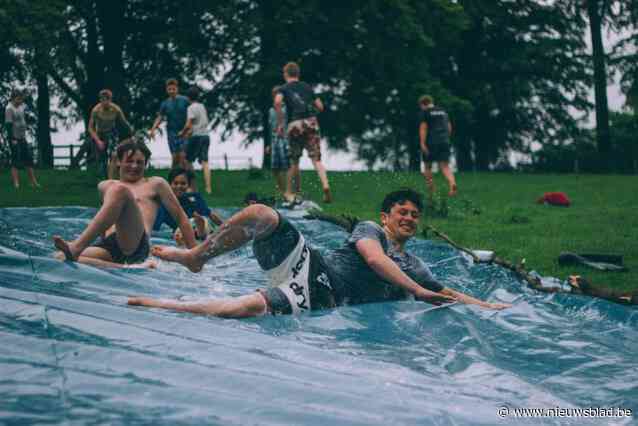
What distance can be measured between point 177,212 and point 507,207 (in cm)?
739

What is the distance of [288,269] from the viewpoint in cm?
500

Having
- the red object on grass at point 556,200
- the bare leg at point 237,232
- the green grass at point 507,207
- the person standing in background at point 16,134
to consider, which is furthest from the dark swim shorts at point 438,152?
the bare leg at point 237,232

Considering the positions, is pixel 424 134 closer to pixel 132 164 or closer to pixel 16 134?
pixel 16 134

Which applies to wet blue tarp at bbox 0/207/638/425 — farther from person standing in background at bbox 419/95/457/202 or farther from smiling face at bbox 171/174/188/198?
person standing in background at bbox 419/95/457/202

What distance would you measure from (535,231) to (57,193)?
8.37m

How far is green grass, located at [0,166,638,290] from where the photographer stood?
8.28 meters

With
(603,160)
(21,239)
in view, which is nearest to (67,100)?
(603,160)

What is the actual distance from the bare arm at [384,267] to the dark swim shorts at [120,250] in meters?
2.39

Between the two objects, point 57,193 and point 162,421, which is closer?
point 162,421

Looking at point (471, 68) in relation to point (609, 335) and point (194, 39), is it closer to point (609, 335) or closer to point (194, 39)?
point (194, 39)

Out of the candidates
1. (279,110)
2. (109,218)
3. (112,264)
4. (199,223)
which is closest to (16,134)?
(279,110)

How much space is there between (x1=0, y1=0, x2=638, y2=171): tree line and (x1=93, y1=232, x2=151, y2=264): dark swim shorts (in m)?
10.6

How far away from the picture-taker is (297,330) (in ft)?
15.3

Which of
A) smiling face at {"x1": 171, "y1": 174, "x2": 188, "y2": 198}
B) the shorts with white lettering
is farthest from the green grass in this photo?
smiling face at {"x1": 171, "y1": 174, "x2": 188, "y2": 198}
